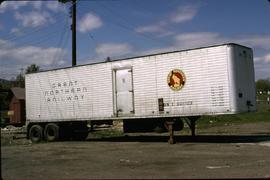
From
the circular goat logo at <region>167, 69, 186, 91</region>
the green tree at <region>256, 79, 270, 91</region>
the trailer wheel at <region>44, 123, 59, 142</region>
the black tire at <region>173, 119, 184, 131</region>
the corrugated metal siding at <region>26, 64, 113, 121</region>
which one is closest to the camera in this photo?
the circular goat logo at <region>167, 69, 186, 91</region>

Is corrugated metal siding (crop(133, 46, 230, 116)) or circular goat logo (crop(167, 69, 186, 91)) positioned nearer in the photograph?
corrugated metal siding (crop(133, 46, 230, 116))

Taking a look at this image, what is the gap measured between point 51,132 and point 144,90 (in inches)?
257

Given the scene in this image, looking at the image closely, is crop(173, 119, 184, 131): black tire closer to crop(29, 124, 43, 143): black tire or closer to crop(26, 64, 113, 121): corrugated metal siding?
crop(26, 64, 113, 121): corrugated metal siding

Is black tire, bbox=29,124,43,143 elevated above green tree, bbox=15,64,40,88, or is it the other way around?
green tree, bbox=15,64,40,88

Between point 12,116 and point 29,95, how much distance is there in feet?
19.8

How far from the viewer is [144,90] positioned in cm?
2080

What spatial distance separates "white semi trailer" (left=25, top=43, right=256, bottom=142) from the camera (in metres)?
18.8

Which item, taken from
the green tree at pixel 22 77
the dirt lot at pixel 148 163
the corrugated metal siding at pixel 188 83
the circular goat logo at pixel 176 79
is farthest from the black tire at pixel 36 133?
the green tree at pixel 22 77

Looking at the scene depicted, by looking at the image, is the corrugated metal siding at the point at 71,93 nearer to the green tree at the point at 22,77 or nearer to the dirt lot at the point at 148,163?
the dirt lot at the point at 148,163

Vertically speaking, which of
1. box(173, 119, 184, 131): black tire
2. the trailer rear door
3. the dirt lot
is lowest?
the dirt lot

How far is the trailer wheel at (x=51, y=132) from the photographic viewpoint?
2436cm

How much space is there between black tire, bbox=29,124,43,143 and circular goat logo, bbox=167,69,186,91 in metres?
8.38

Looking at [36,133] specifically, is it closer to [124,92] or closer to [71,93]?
[71,93]

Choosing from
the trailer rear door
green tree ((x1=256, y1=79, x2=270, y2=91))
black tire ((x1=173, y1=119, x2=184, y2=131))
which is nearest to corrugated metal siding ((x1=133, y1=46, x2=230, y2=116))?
the trailer rear door
